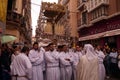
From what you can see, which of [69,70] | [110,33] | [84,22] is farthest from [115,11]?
[69,70]

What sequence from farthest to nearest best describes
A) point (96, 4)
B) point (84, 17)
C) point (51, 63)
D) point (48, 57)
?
1. point (84, 17)
2. point (96, 4)
3. point (51, 63)
4. point (48, 57)

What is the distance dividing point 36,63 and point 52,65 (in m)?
0.65

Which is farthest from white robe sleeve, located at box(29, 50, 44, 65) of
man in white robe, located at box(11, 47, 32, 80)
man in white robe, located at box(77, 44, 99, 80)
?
man in white robe, located at box(77, 44, 99, 80)

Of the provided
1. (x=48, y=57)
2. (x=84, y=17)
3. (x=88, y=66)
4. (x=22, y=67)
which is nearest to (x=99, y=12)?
(x=84, y=17)

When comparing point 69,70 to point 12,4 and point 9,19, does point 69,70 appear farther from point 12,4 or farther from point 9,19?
point 12,4

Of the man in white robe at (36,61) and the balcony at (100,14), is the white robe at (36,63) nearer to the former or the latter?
the man in white robe at (36,61)

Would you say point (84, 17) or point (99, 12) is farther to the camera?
point (84, 17)

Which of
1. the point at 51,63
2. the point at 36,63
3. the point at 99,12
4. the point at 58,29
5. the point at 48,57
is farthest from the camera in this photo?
the point at 99,12

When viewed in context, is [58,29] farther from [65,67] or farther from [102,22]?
[102,22]

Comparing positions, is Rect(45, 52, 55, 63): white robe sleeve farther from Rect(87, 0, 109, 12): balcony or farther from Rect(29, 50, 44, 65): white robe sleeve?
Rect(87, 0, 109, 12): balcony

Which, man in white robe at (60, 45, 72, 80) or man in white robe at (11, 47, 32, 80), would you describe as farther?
man in white robe at (60, 45, 72, 80)

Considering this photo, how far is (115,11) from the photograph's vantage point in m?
24.5

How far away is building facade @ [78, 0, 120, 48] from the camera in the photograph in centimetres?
2380

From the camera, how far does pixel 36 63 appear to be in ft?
27.5
